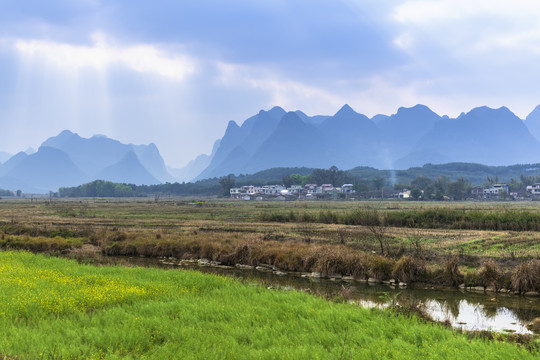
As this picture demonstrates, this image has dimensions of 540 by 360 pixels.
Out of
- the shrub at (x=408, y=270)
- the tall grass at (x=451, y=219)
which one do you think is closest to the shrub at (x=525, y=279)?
the shrub at (x=408, y=270)

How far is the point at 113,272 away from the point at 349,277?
1131 centimetres

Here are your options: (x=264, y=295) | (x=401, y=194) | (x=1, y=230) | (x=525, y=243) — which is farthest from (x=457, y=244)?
(x=401, y=194)

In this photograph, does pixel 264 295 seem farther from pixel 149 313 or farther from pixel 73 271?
pixel 73 271

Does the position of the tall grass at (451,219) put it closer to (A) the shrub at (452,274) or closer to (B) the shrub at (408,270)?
(A) the shrub at (452,274)

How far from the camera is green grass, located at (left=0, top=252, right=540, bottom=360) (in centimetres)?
859

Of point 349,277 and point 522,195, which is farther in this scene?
point 522,195

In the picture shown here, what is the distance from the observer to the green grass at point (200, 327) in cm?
859

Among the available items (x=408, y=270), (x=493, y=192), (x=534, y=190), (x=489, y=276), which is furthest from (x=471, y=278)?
(x=534, y=190)

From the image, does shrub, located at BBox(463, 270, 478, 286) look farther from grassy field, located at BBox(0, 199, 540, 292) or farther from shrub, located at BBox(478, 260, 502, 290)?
shrub, located at BBox(478, 260, 502, 290)

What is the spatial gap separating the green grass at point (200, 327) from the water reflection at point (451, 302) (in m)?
2.74

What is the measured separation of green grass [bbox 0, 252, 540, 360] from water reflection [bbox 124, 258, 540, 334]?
2744 millimetres

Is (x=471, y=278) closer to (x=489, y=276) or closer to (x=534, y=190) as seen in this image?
(x=489, y=276)

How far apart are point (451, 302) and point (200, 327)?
10.7 meters

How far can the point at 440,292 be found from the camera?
17703mm
